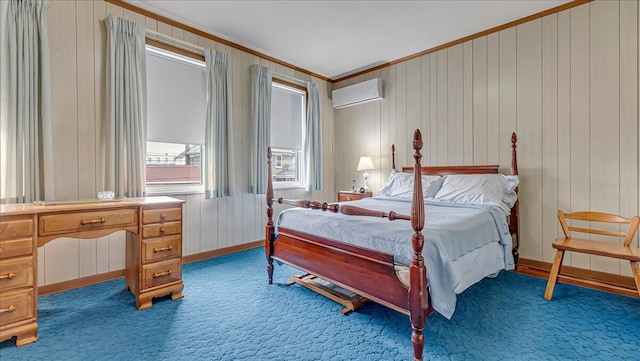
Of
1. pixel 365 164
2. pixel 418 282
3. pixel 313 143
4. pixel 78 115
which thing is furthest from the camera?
pixel 313 143

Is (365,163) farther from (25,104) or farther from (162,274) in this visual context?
(25,104)

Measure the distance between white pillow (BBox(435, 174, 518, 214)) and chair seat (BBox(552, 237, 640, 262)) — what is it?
0.55 metres

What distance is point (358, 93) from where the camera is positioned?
184 inches

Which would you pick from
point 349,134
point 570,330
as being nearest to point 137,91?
point 349,134

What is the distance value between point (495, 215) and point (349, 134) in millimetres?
2915

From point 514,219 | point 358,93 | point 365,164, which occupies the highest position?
point 358,93

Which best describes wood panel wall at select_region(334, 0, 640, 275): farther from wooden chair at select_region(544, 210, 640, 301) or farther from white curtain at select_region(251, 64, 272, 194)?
white curtain at select_region(251, 64, 272, 194)

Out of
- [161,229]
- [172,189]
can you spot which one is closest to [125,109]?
[172,189]

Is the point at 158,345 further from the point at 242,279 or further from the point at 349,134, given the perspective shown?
the point at 349,134

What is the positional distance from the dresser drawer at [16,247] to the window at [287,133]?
289 centimetres

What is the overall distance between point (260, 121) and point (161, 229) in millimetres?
2095

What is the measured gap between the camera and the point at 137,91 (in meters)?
2.90

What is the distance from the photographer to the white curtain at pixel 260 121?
3.95 metres

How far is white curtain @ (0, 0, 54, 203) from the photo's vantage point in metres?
2.27
